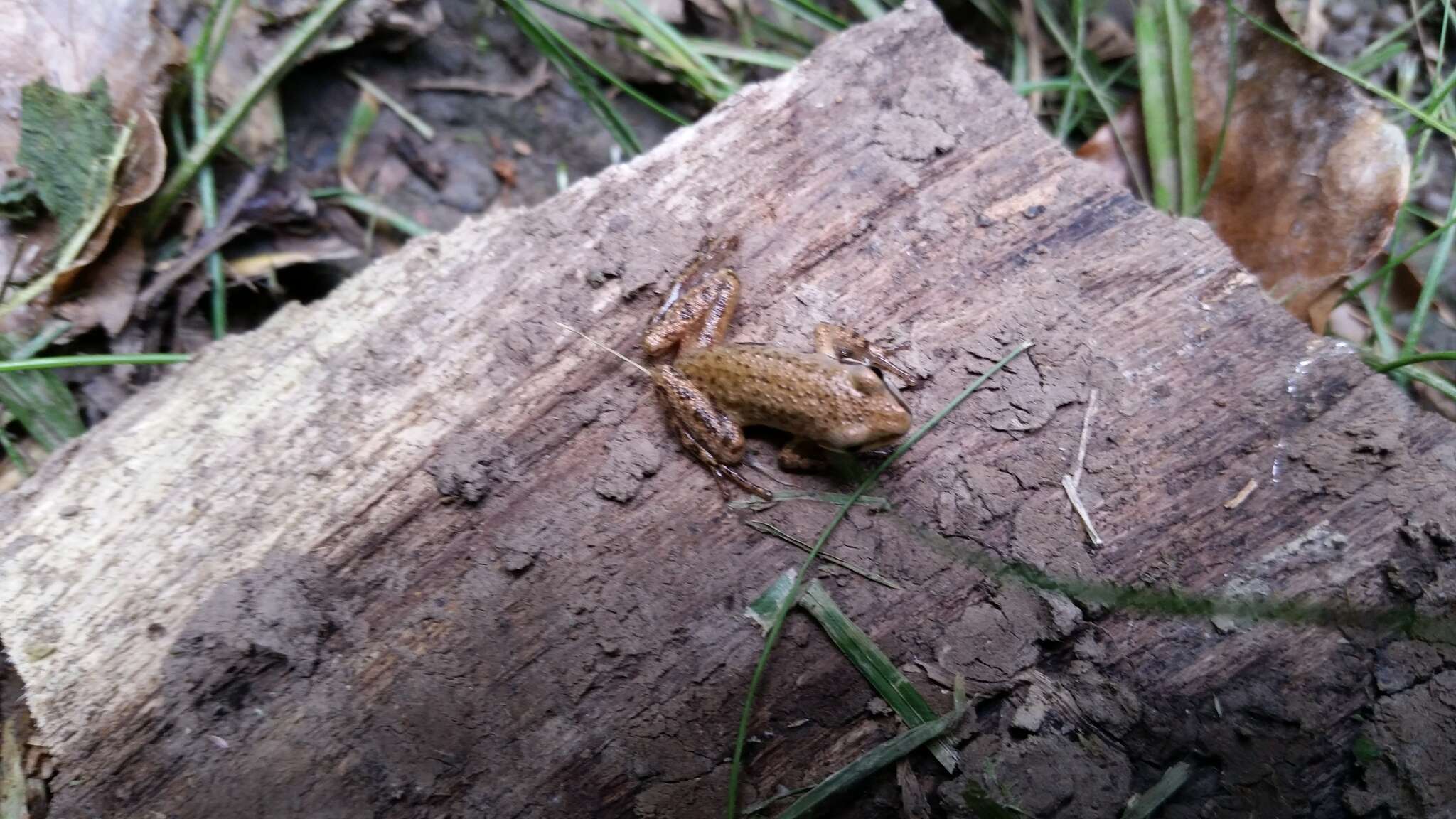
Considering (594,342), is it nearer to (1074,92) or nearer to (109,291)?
(109,291)

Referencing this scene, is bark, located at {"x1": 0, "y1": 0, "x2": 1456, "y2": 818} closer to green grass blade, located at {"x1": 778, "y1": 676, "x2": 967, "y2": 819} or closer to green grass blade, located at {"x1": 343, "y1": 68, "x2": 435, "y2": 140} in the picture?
green grass blade, located at {"x1": 778, "y1": 676, "x2": 967, "y2": 819}

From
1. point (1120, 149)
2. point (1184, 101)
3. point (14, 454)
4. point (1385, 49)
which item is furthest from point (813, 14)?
point (14, 454)

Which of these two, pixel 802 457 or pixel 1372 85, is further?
pixel 1372 85

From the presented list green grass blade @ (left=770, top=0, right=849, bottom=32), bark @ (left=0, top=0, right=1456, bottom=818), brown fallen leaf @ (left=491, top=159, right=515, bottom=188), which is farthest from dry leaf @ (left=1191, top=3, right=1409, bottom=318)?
brown fallen leaf @ (left=491, top=159, right=515, bottom=188)

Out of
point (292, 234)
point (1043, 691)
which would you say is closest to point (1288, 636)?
point (1043, 691)

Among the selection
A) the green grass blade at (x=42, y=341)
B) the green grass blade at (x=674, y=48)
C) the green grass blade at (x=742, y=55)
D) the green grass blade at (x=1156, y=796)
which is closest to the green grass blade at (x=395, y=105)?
the green grass blade at (x=674, y=48)

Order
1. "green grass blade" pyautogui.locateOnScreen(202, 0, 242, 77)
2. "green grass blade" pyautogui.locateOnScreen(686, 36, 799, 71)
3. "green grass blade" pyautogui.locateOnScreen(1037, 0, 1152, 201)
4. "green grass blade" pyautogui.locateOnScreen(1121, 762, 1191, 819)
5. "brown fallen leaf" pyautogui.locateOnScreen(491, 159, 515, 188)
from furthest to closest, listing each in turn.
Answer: "brown fallen leaf" pyautogui.locateOnScreen(491, 159, 515, 188) → "green grass blade" pyautogui.locateOnScreen(686, 36, 799, 71) → "green grass blade" pyautogui.locateOnScreen(1037, 0, 1152, 201) → "green grass blade" pyautogui.locateOnScreen(202, 0, 242, 77) → "green grass blade" pyautogui.locateOnScreen(1121, 762, 1191, 819)
